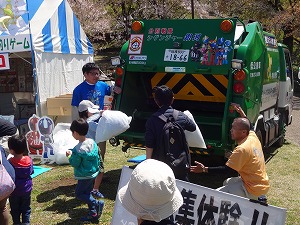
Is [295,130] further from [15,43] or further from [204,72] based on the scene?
[15,43]

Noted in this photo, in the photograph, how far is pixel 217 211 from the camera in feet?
11.6

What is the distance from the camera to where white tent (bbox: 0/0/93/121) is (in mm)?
8719

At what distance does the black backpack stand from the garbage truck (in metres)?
1.40

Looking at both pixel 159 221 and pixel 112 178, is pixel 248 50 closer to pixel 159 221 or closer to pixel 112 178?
pixel 112 178

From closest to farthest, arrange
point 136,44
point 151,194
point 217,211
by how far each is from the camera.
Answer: point 151,194 → point 217,211 → point 136,44

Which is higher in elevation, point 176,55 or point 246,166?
point 176,55

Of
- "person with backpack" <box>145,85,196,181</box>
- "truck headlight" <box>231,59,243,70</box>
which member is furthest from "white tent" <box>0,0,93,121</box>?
"person with backpack" <box>145,85,196,181</box>

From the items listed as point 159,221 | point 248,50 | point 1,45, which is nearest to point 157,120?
point 248,50

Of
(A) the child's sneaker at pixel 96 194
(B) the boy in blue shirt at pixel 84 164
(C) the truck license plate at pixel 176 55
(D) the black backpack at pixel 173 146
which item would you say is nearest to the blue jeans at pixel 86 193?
(B) the boy in blue shirt at pixel 84 164

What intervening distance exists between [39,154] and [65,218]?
3.21m

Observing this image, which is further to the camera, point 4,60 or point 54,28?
point 54,28

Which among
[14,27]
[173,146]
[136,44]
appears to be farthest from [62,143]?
[173,146]

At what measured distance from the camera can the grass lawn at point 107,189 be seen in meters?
5.23

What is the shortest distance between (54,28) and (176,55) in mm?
4642
